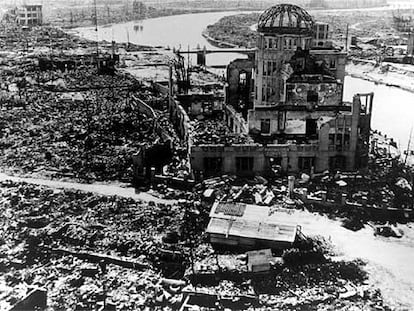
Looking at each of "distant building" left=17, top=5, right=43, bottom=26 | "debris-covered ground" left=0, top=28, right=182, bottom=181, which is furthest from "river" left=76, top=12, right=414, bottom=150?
"debris-covered ground" left=0, top=28, right=182, bottom=181

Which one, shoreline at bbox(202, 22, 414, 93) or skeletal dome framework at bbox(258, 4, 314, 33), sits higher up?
skeletal dome framework at bbox(258, 4, 314, 33)

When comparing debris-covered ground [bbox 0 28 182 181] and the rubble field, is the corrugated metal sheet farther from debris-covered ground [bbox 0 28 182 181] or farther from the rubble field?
the rubble field

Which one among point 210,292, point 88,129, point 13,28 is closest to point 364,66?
point 88,129

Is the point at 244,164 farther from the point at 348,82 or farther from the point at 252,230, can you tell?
the point at 348,82

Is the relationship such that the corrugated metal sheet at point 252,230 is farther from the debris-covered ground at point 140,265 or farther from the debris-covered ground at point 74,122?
the debris-covered ground at point 74,122

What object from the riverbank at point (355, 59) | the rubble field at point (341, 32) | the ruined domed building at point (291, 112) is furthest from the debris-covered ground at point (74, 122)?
the rubble field at point (341, 32)

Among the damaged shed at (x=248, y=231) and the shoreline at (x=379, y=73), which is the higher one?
the shoreline at (x=379, y=73)

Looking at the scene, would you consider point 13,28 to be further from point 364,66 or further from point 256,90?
point 256,90

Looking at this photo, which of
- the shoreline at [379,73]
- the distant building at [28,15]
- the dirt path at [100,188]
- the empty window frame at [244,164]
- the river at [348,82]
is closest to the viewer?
the dirt path at [100,188]
